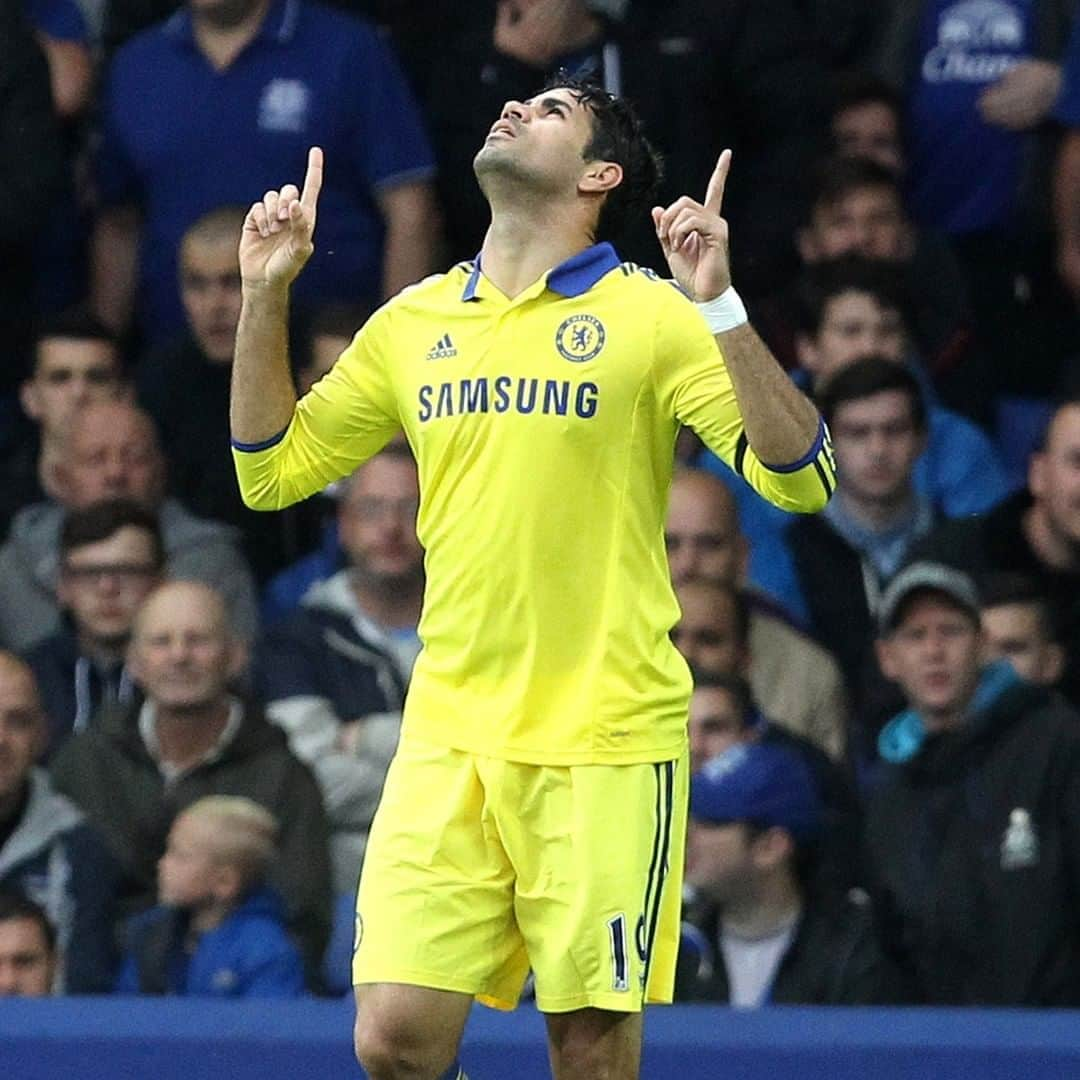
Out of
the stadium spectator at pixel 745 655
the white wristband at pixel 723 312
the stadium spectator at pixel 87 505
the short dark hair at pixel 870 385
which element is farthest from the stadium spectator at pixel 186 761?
the white wristband at pixel 723 312

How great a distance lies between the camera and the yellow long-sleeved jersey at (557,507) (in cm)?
489

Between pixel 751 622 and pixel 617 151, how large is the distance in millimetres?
2191

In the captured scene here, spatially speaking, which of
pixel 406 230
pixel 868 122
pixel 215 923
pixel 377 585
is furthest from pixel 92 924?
pixel 868 122

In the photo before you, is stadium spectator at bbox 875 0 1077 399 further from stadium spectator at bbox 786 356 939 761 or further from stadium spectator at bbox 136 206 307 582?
stadium spectator at bbox 136 206 307 582

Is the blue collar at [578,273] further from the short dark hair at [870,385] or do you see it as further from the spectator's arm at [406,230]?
the spectator's arm at [406,230]

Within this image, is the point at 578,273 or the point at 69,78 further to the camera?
the point at 69,78

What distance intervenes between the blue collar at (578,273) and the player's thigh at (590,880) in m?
0.80

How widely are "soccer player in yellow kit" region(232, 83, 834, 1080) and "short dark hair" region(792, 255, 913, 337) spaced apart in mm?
2742

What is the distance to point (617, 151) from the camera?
5.14 meters

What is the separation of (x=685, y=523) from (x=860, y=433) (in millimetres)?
509

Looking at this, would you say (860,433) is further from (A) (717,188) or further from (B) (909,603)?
(A) (717,188)

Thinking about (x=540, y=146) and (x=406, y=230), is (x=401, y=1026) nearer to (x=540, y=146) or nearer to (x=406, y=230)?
(x=540, y=146)

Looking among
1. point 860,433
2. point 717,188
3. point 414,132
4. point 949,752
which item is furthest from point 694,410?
point 414,132

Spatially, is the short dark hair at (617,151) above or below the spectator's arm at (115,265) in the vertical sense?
below
